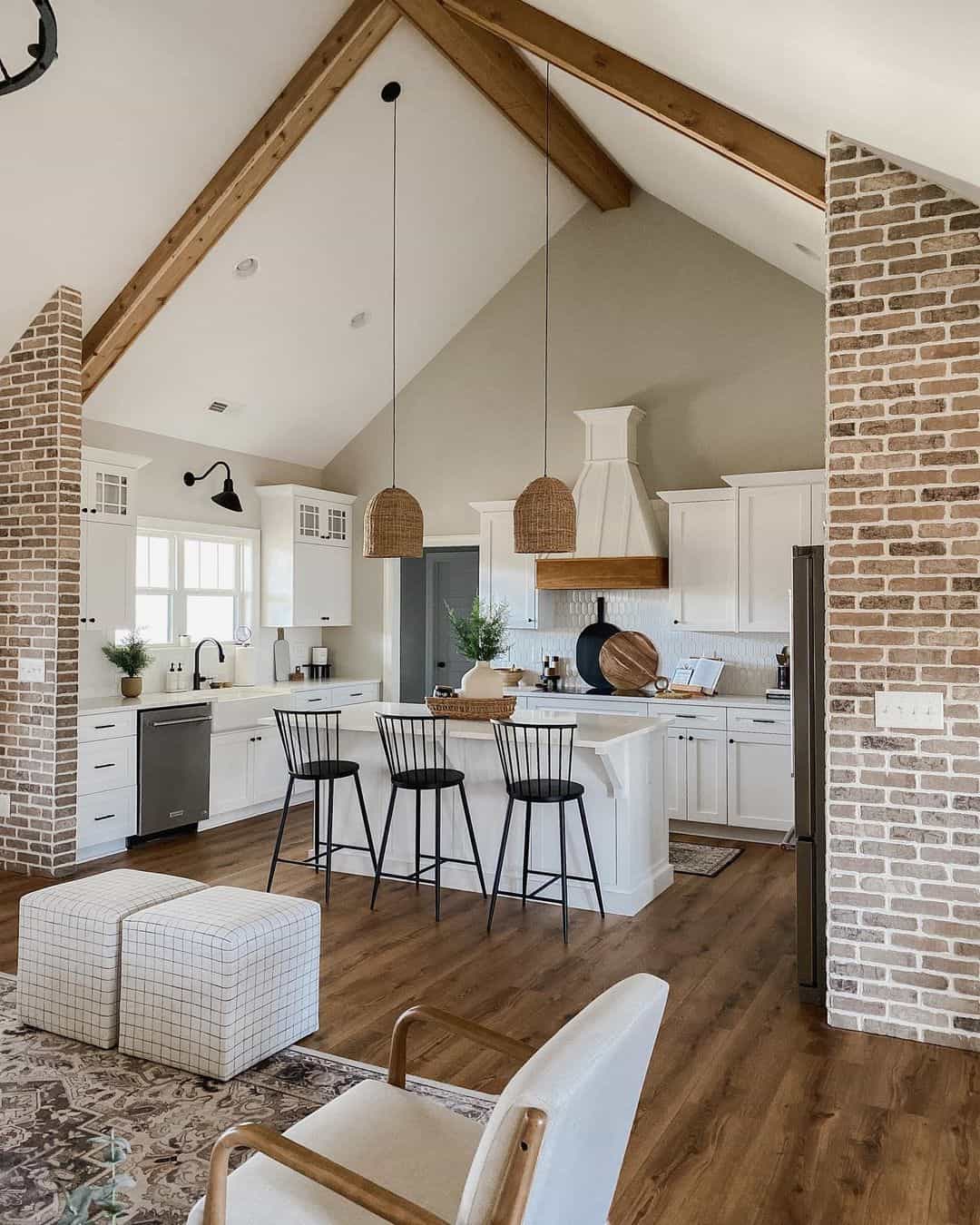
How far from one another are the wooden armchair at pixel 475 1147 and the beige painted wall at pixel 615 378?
19.0 ft

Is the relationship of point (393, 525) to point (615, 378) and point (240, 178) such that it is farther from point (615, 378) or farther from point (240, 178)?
point (615, 378)

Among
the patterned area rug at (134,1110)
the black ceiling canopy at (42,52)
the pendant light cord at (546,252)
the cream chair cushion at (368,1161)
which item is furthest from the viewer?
the pendant light cord at (546,252)

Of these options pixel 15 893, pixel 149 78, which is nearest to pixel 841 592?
pixel 149 78

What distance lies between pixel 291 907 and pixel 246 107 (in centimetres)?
435

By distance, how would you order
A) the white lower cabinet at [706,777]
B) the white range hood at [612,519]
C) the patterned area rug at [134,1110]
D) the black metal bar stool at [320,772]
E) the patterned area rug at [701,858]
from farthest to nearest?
the white range hood at [612,519], the white lower cabinet at [706,777], the patterned area rug at [701,858], the black metal bar stool at [320,772], the patterned area rug at [134,1110]

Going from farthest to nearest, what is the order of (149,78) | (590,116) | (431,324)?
(431,324), (590,116), (149,78)

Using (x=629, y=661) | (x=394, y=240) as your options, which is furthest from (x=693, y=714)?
(x=394, y=240)

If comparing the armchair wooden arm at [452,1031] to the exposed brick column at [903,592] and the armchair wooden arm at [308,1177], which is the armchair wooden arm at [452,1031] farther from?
the exposed brick column at [903,592]

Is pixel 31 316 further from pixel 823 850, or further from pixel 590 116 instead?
pixel 823 850

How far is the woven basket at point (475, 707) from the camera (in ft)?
17.2

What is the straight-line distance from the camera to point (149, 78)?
4.84 meters

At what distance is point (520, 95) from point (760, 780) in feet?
15.5

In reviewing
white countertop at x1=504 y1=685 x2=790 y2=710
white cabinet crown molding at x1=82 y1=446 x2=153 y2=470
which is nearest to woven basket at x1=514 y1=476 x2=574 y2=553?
white countertop at x1=504 y1=685 x2=790 y2=710

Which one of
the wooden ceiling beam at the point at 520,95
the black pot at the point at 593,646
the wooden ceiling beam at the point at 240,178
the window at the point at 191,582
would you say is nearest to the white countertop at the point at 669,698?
the black pot at the point at 593,646
